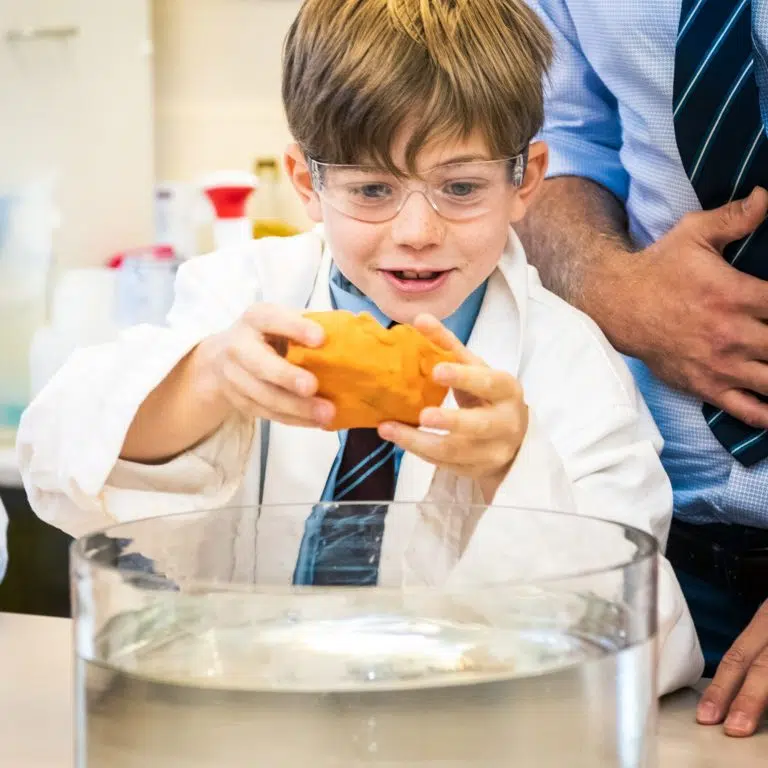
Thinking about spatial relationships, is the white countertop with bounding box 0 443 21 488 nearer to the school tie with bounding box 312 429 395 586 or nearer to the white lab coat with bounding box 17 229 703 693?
the white lab coat with bounding box 17 229 703 693

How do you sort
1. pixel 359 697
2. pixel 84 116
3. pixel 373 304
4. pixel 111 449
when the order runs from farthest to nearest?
pixel 84 116 < pixel 373 304 < pixel 111 449 < pixel 359 697

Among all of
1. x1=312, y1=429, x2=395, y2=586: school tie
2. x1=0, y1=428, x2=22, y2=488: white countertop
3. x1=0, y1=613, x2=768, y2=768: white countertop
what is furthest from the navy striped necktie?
x1=0, y1=428, x2=22, y2=488: white countertop

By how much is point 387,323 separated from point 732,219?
31 cm

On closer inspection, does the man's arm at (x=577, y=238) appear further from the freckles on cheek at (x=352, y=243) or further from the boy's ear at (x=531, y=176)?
the freckles on cheek at (x=352, y=243)

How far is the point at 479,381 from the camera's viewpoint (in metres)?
0.71

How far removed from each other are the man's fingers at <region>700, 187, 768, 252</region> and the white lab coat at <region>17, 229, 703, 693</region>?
134 mm

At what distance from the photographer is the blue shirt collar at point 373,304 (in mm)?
1071

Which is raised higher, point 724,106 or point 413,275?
point 724,106

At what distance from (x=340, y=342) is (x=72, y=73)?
76.0 inches

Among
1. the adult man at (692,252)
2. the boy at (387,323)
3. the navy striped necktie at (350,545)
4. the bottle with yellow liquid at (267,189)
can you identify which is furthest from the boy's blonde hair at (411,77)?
the bottle with yellow liquid at (267,189)

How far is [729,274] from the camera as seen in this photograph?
3.48 ft

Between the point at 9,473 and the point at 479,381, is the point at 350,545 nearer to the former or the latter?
the point at 479,381

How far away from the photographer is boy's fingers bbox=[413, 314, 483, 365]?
0.72 meters

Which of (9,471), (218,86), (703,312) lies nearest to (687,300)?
(703,312)
